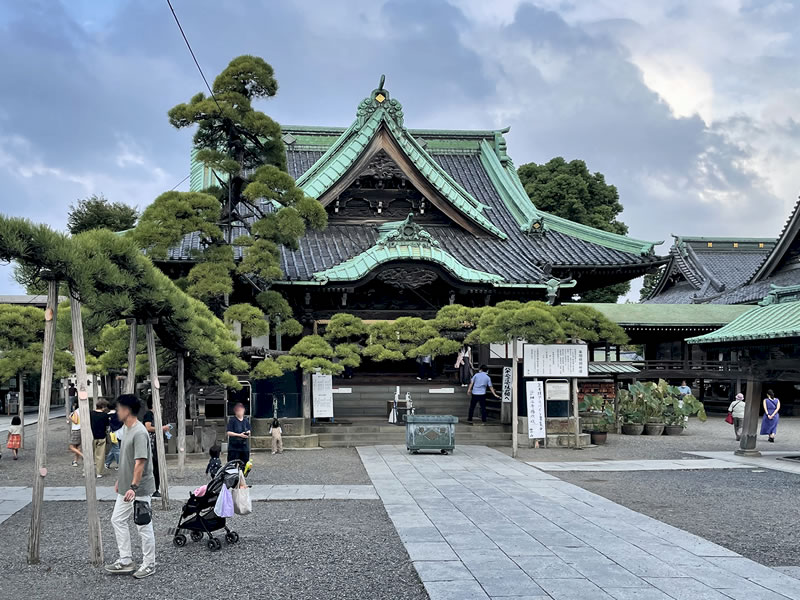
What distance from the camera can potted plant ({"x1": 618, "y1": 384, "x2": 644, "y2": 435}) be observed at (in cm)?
2562

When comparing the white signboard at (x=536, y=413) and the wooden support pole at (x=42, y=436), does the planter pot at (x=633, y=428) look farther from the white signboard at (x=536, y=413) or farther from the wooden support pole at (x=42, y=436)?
the wooden support pole at (x=42, y=436)

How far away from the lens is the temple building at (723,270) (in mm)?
35750

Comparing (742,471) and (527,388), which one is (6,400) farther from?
(742,471)

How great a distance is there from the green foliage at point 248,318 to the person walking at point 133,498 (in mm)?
10498

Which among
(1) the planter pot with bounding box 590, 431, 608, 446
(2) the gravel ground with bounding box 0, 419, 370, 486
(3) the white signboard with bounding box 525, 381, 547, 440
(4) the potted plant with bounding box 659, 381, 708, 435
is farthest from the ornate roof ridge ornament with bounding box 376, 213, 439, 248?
(4) the potted plant with bounding box 659, 381, 708, 435

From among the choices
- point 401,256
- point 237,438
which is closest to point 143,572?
point 237,438

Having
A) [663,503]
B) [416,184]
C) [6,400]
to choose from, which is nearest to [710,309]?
[416,184]

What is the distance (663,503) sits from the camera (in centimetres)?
1265

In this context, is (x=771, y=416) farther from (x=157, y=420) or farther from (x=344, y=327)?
(x=157, y=420)

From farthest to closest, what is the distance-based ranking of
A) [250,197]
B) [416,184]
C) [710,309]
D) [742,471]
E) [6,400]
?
1. [6,400]
2. [710,309]
3. [416,184]
4. [250,197]
5. [742,471]

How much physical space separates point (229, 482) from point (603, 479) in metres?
8.75

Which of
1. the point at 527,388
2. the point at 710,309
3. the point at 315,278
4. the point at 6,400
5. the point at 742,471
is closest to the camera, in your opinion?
the point at 742,471

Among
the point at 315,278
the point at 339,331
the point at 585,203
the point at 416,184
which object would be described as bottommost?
the point at 339,331

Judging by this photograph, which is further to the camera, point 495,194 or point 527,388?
point 495,194
